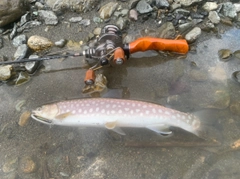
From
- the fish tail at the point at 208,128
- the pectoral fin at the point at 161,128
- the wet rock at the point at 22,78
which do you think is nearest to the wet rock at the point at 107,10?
the wet rock at the point at 22,78

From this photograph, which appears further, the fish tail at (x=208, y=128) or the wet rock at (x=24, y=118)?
the wet rock at (x=24, y=118)

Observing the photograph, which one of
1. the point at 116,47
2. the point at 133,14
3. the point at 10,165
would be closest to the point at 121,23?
the point at 133,14

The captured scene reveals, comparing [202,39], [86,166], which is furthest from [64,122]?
[202,39]

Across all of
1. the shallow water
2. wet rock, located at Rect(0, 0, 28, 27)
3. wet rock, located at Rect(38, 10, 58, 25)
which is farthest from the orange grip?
wet rock, located at Rect(0, 0, 28, 27)

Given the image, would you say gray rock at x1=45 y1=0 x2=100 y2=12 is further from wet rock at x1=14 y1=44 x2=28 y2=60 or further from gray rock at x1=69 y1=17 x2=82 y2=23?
wet rock at x1=14 y1=44 x2=28 y2=60

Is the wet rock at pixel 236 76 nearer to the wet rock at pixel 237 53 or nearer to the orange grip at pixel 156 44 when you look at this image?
the wet rock at pixel 237 53

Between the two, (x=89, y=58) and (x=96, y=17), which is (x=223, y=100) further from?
(x=96, y=17)

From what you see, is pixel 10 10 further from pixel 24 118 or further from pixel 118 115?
pixel 118 115
